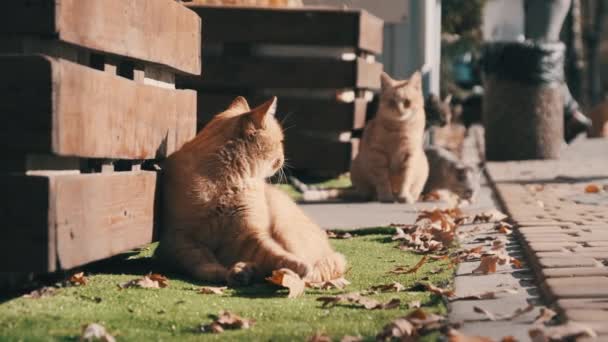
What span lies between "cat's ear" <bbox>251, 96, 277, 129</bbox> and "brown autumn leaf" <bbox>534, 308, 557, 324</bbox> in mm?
2045

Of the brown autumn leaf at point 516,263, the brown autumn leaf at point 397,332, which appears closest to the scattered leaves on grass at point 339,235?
the brown autumn leaf at point 516,263

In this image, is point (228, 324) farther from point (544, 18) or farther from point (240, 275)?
point (544, 18)

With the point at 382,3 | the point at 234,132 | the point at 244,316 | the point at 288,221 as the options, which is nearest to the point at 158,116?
the point at 234,132

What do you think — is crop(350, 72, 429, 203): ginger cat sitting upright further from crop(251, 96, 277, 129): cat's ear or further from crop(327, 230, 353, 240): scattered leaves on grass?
crop(251, 96, 277, 129): cat's ear

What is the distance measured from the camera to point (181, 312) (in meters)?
4.16

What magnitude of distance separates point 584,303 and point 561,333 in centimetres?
55

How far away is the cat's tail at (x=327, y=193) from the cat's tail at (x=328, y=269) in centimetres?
400

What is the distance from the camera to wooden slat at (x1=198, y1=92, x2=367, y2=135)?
407 inches

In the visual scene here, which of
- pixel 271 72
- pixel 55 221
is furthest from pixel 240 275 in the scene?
pixel 271 72

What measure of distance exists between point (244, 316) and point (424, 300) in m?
0.76

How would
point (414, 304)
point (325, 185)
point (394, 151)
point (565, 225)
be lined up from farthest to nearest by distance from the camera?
1. point (325, 185)
2. point (394, 151)
3. point (565, 225)
4. point (414, 304)

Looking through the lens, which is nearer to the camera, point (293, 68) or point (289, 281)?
point (289, 281)

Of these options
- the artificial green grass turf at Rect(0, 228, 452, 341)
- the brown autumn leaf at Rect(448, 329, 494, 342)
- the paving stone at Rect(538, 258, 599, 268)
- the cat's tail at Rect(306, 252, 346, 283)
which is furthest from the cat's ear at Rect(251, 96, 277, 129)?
the brown autumn leaf at Rect(448, 329, 494, 342)

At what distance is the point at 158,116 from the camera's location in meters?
5.55
